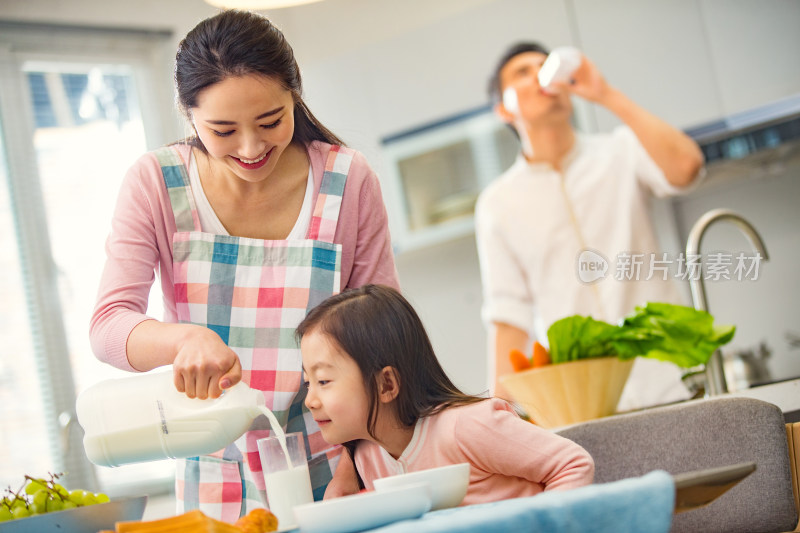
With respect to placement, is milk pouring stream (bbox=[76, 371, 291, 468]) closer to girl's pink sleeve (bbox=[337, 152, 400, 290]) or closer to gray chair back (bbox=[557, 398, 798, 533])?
girl's pink sleeve (bbox=[337, 152, 400, 290])

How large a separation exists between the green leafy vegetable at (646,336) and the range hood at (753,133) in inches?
56.7

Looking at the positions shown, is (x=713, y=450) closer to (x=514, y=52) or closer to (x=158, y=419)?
(x=158, y=419)

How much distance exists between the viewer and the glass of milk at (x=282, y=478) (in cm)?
86

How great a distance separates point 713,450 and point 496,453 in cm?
34

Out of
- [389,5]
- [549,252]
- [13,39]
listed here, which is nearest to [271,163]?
[549,252]

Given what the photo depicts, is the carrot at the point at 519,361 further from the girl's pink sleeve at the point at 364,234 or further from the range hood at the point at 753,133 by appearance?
the range hood at the point at 753,133

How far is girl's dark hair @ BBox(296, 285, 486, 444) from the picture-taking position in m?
A: 1.11

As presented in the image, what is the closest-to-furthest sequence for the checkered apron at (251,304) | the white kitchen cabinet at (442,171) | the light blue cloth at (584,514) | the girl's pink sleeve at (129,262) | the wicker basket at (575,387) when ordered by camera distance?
the light blue cloth at (584,514) → the girl's pink sleeve at (129,262) → the checkered apron at (251,304) → the wicker basket at (575,387) → the white kitchen cabinet at (442,171)

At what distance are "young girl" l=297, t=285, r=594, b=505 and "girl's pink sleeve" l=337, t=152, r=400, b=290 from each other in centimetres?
10

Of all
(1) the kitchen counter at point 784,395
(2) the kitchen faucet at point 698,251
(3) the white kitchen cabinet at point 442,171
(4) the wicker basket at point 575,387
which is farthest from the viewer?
(3) the white kitchen cabinet at point 442,171

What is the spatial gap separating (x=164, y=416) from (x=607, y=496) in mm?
516

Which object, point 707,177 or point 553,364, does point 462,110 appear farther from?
point 553,364

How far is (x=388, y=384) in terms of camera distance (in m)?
1.13

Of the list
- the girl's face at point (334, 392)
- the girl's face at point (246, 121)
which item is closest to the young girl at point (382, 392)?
the girl's face at point (334, 392)
